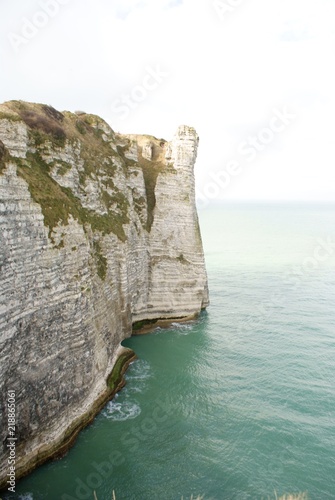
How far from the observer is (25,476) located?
1830 centimetres

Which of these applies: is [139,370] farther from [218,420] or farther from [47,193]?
[47,193]

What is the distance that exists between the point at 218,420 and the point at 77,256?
14236mm

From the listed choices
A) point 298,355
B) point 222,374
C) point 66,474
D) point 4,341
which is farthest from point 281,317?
point 4,341

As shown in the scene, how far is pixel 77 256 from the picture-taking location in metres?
23.0

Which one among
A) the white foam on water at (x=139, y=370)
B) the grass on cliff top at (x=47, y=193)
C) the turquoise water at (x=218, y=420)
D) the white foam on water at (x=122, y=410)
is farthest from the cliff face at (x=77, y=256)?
the turquoise water at (x=218, y=420)

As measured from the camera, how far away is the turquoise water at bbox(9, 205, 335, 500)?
1858 cm

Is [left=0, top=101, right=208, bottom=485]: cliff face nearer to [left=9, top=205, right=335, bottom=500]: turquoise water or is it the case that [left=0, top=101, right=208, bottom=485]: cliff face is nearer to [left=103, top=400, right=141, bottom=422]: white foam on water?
[left=103, top=400, right=141, bottom=422]: white foam on water

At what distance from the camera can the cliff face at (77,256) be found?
18.5 metres

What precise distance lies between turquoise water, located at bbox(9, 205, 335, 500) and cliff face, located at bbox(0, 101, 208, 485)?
226 centimetres

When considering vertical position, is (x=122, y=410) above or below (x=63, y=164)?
below

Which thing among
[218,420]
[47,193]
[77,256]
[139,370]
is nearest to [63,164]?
[47,193]

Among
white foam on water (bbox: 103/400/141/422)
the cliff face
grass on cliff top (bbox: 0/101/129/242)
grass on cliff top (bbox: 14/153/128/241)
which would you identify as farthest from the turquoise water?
grass on cliff top (bbox: 14/153/128/241)

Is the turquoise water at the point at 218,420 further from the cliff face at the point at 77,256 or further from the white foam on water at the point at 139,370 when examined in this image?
Result: the cliff face at the point at 77,256

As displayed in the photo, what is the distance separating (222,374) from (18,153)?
22.6 meters
